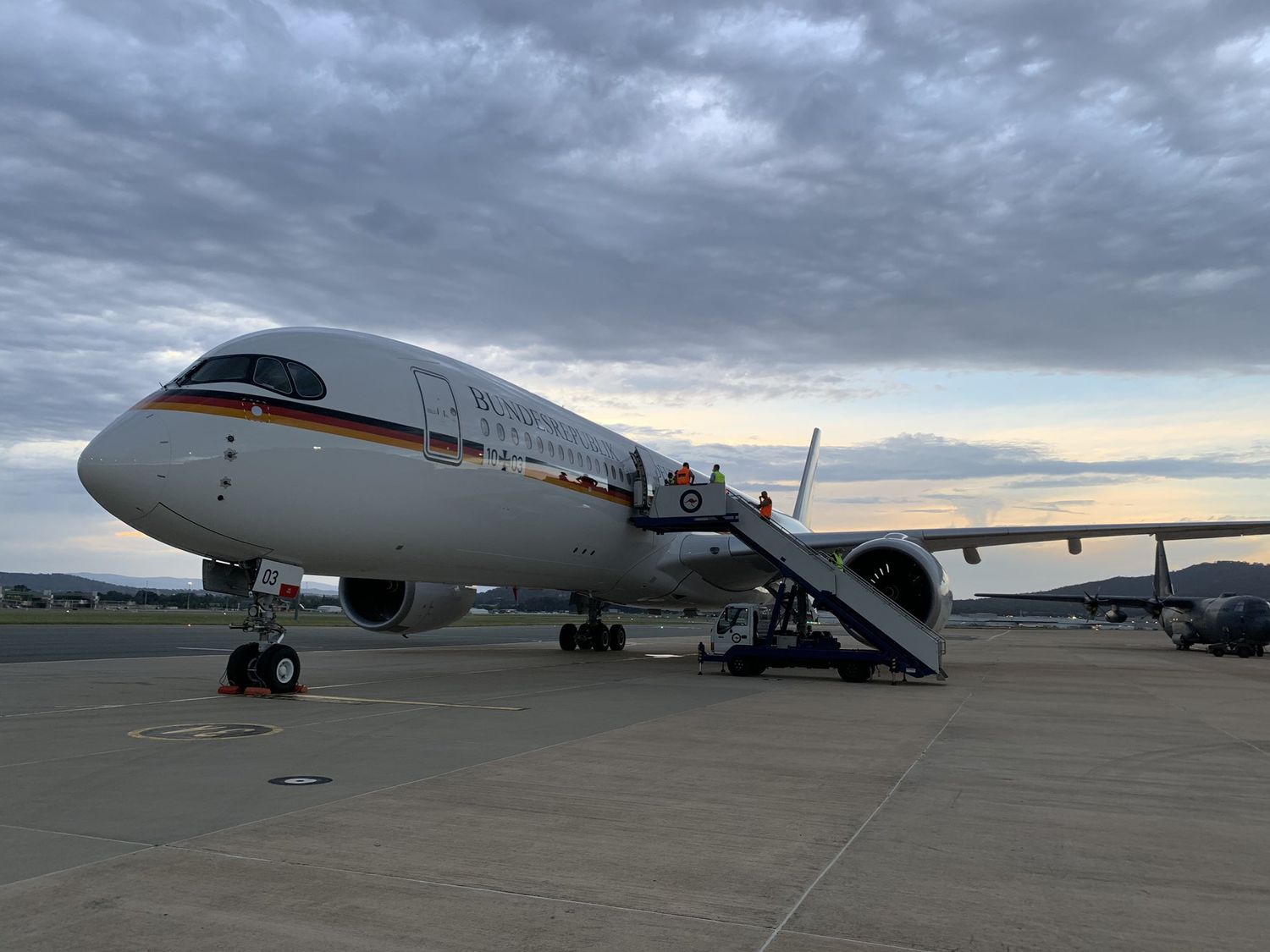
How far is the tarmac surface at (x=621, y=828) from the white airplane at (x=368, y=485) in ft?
5.83

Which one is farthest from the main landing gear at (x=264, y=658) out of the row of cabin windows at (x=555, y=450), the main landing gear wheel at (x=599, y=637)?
the main landing gear wheel at (x=599, y=637)

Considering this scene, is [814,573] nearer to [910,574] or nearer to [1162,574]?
[910,574]

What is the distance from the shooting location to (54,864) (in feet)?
12.9

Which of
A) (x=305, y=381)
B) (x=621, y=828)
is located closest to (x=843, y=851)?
(x=621, y=828)

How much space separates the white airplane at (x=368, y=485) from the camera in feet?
31.6

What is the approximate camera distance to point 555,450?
1498 centimetres

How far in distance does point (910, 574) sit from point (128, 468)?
12.8 meters

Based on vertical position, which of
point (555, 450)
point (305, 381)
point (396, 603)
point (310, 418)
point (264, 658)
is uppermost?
point (305, 381)

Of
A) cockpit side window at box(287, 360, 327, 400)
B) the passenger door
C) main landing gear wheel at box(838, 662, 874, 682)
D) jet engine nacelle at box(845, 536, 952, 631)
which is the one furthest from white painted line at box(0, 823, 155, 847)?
jet engine nacelle at box(845, 536, 952, 631)

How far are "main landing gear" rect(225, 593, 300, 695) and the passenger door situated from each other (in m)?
2.62

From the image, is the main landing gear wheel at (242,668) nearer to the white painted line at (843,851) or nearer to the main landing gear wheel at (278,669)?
the main landing gear wheel at (278,669)

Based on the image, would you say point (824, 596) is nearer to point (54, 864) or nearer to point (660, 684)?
point (660, 684)

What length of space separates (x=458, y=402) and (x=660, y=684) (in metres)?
4.77

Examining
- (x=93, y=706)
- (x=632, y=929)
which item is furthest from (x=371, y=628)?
(x=632, y=929)
